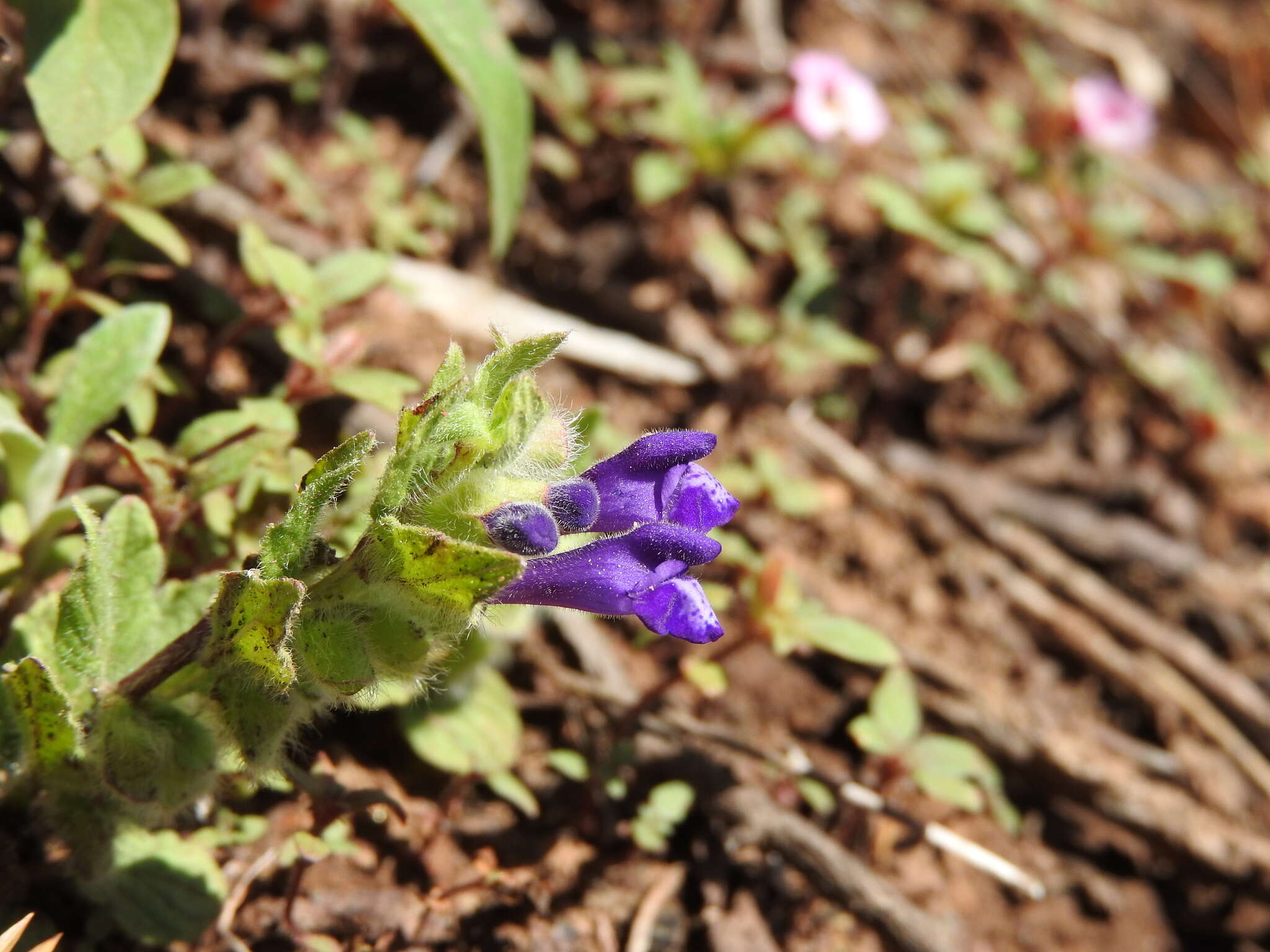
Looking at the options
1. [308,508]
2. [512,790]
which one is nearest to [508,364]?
[308,508]

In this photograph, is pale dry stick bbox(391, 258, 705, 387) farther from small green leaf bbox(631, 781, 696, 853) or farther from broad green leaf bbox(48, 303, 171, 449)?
small green leaf bbox(631, 781, 696, 853)

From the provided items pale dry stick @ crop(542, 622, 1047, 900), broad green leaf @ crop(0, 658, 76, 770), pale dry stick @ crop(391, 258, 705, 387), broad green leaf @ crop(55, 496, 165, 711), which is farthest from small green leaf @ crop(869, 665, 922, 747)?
broad green leaf @ crop(0, 658, 76, 770)

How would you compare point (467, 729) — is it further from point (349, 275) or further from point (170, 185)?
point (170, 185)

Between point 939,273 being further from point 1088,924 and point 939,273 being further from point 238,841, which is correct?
point 238,841

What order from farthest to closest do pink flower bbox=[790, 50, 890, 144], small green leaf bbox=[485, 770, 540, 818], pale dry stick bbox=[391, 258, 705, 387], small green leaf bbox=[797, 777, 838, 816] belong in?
pink flower bbox=[790, 50, 890, 144], pale dry stick bbox=[391, 258, 705, 387], small green leaf bbox=[797, 777, 838, 816], small green leaf bbox=[485, 770, 540, 818]

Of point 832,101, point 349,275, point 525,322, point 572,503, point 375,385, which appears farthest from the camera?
point 832,101
